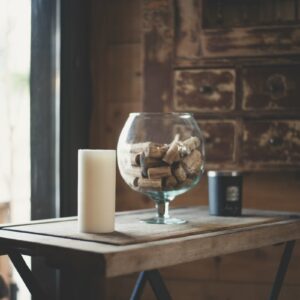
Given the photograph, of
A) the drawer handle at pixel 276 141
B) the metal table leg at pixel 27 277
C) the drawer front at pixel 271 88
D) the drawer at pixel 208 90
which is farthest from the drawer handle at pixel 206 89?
the metal table leg at pixel 27 277

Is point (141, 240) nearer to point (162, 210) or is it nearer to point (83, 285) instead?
point (83, 285)

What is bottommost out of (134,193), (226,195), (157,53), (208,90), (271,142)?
(134,193)

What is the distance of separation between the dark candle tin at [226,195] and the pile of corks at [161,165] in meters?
0.20

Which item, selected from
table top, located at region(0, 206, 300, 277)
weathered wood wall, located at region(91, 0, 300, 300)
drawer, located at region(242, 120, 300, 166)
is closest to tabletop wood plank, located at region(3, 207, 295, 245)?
table top, located at region(0, 206, 300, 277)

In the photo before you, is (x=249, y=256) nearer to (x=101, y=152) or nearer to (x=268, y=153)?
(x=268, y=153)

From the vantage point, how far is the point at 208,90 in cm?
206

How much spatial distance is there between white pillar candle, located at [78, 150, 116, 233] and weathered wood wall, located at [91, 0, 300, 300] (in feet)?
3.62

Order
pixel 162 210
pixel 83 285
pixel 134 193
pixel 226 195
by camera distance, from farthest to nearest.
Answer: pixel 134 193, pixel 226 195, pixel 162 210, pixel 83 285

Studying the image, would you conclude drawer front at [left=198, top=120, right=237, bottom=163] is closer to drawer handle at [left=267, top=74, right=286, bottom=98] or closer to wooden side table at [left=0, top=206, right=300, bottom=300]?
drawer handle at [left=267, top=74, right=286, bottom=98]

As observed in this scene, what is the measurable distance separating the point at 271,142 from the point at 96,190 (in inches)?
36.0

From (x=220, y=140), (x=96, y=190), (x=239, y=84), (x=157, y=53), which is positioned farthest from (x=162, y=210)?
(x=157, y=53)

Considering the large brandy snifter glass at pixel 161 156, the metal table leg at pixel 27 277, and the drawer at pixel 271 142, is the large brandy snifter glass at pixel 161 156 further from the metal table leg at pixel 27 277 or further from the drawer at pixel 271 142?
the drawer at pixel 271 142

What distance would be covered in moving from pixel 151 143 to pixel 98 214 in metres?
0.25

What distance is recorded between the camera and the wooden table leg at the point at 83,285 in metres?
1.01
